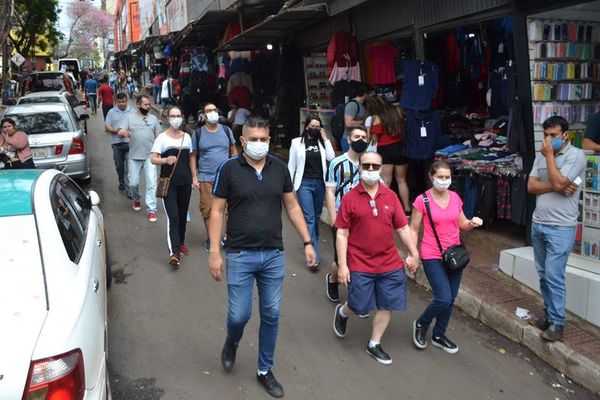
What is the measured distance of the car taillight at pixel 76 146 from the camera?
991cm

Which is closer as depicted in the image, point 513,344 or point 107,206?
point 513,344

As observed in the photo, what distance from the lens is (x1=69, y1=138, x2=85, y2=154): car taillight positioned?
9906 mm

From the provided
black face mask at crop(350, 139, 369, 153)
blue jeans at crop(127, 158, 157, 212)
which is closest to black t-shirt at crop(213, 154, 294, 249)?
black face mask at crop(350, 139, 369, 153)

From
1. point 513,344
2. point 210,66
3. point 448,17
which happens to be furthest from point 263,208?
point 210,66

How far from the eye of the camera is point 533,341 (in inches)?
183

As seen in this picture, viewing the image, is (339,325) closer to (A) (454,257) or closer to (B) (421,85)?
(A) (454,257)

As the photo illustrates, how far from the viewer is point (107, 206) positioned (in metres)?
9.34

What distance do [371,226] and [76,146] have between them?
24.4ft

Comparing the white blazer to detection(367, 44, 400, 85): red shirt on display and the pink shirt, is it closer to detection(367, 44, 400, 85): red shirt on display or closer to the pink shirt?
the pink shirt

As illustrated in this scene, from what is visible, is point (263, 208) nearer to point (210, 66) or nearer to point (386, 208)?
point (386, 208)

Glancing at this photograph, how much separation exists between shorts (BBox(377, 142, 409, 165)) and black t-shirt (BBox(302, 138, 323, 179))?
73.1 inches

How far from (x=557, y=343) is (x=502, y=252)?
1.66 m

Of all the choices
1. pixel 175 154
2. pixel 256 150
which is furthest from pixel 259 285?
pixel 175 154

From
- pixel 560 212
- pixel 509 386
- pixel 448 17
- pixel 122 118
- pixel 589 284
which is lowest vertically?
pixel 509 386
